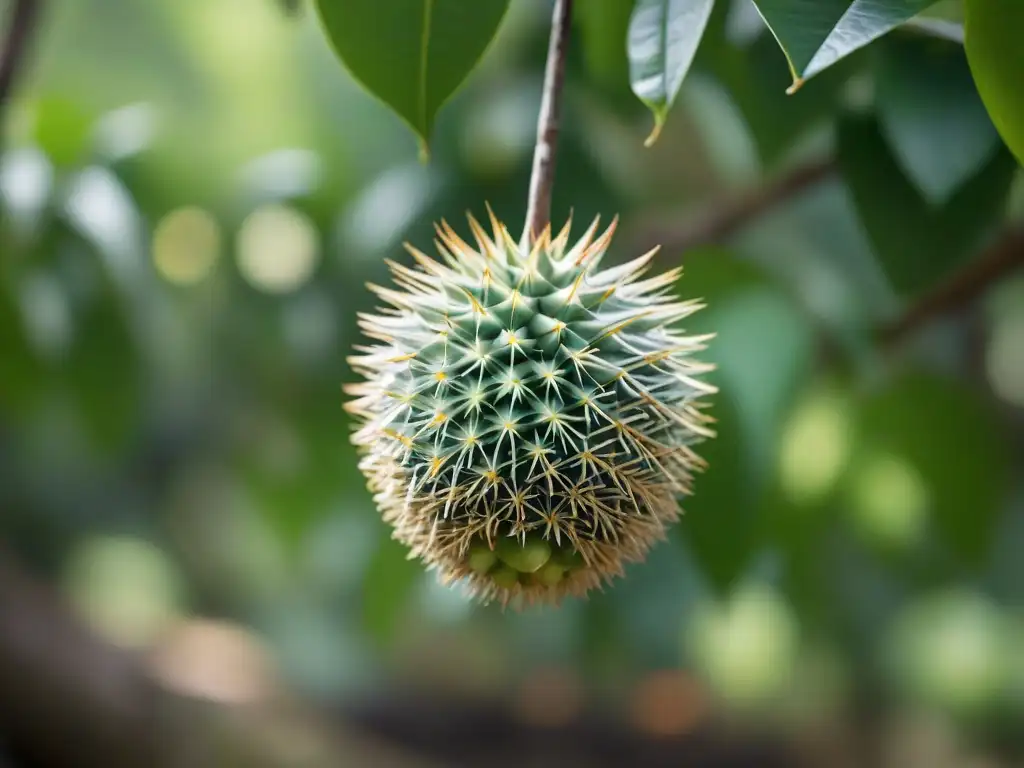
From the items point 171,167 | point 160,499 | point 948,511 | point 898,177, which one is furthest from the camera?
point 160,499

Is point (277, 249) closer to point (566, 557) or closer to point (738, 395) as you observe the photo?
point (738, 395)

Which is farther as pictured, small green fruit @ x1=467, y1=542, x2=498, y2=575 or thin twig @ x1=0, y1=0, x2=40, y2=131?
thin twig @ x1=0, y1=0, x2=40, y2=131

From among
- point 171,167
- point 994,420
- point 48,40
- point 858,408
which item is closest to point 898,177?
point 858,408

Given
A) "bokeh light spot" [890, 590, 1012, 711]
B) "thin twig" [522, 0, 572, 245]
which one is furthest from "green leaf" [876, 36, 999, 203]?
"bokeh light spot" [890, 590, 1012, 711]

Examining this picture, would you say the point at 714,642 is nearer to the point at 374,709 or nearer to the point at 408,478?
the point at 374,709

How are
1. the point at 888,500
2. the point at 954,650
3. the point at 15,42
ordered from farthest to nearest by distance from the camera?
the point at 954,650 → the point at 888,500 → the point at 15,42

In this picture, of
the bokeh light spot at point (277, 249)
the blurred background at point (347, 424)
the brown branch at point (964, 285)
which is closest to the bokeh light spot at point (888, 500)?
the blurred background at point (347, 424)

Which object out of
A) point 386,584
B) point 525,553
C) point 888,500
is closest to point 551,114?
point 525,553

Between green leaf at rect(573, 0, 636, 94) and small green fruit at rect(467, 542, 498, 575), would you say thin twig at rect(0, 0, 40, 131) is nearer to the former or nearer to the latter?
green leaf at rect(573, 0, 636, 94)
